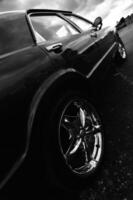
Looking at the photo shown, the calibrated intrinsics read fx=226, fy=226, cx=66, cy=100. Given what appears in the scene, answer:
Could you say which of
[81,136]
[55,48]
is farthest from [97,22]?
[81,136]

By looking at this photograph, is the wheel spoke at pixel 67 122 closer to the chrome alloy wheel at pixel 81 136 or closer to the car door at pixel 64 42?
the chrome alloy wheel at pixel 81 136

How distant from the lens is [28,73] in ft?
5.92

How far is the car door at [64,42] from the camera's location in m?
2.38

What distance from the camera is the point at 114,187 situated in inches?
81.4

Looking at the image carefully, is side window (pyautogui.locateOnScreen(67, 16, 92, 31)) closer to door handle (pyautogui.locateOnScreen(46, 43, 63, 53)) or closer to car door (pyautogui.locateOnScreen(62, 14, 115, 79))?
car door (pyautogui.locateOnScreen(62, 14, 115, 79))

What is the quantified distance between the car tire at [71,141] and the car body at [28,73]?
0.08 meters

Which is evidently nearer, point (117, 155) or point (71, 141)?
point (71, 141)

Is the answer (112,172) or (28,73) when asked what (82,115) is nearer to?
(112,172)

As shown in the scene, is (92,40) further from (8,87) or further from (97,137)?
(8,87)

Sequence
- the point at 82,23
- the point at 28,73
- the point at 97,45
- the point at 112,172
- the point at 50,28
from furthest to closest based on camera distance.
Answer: the point at 82,23, the point at 97,45, the point at 50,28, the point at 112,172, the point at 28,73

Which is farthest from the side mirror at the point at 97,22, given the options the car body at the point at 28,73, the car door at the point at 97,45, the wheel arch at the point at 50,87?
the wheel arch at the point at 50,87

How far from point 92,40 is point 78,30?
0.28 m

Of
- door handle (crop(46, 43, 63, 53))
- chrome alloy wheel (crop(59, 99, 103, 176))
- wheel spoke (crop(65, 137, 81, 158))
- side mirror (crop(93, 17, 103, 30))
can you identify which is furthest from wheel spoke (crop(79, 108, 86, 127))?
side mirror (crop(93, 17, 103, 30))

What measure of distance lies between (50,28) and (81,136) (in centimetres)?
149
